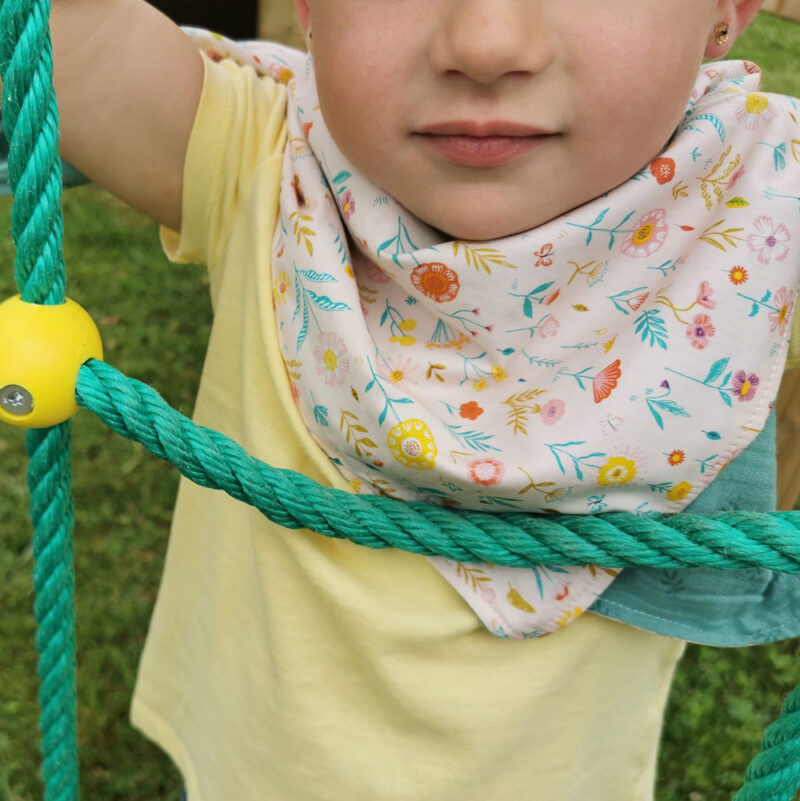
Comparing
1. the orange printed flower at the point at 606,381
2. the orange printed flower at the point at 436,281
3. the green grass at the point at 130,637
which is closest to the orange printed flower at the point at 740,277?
the orange printed flower at the point at 606,381

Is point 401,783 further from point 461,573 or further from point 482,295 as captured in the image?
point 482,295

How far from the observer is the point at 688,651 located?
1547 millimetres

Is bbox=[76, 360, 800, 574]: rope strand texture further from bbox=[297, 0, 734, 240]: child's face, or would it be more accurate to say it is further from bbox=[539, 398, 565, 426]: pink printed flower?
bbox=[297, 0, 734, 240]: child's face

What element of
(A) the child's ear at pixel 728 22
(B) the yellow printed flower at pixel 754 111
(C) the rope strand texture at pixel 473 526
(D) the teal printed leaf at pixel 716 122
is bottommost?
(C) the rope strand texture at pixel 473 526

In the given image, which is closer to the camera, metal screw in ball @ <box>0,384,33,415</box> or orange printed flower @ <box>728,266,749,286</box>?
metal screw in ball @ <box>0,384,33,415</box>

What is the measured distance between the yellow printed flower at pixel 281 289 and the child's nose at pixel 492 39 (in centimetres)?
24

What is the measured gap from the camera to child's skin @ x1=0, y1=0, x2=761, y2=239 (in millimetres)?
579

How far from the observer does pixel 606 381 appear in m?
0.68

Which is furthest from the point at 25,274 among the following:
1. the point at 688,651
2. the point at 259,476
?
the point at 688,651

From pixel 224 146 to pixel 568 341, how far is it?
1.15 feet

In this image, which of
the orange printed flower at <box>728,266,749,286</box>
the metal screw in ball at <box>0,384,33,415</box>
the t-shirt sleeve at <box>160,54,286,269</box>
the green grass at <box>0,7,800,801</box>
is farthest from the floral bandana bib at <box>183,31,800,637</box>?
the green grass at <box>0,7,800,801</box>

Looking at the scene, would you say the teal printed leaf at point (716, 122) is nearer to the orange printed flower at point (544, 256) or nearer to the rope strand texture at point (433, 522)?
the orange printed flower at point (544, 256)

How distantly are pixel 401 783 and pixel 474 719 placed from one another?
0.09 metres

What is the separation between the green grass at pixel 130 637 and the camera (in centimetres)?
131
